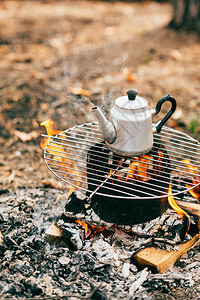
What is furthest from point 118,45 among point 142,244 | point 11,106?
point 142,244

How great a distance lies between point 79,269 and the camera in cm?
200

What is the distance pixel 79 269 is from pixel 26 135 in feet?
6.51

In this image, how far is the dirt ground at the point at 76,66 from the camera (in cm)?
364

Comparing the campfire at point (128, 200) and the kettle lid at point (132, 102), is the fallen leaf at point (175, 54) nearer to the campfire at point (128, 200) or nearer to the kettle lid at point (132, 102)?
the campfire at point (128, 200)

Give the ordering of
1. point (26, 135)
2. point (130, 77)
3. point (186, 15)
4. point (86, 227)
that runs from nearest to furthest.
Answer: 1. point (86, 227)
2. point (26, 135)
3. point (130, 77)
4. point (186, 15)

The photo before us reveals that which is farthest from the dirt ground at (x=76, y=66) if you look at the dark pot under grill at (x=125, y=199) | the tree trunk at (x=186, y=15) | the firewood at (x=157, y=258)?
the firewood at (x=157, y=258)

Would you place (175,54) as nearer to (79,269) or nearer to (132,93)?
(132,93)

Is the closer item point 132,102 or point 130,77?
point 132,102

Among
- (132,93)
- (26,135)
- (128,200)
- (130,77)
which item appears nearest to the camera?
(132,93)

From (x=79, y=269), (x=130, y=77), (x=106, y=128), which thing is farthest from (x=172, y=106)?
(x=130, y=77)

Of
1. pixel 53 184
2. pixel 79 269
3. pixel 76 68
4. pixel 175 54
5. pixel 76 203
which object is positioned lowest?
pixel 53 184

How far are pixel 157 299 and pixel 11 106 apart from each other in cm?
294

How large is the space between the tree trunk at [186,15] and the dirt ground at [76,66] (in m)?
0.22

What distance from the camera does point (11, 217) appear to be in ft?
7.82
